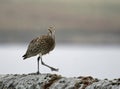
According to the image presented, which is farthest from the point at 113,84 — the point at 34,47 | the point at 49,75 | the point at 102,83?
the point at 34,47

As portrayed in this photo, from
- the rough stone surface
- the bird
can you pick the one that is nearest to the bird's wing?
the bird

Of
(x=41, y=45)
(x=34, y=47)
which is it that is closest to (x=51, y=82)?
(x=34, y=47)

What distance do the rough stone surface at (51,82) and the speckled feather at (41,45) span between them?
6.27 ft

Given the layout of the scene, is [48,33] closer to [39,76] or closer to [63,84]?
[39,76]

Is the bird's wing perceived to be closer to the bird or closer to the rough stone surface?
the bird

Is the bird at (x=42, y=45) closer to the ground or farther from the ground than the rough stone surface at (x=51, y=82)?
farther from the ground

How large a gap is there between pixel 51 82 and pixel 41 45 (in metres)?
3.22

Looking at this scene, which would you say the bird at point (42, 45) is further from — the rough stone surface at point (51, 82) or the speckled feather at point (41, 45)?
the rough stone surface at point (51, 82)

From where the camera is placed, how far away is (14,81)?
884 centimetres

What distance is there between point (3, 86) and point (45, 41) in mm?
2712

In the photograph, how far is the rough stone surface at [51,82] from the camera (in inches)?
272

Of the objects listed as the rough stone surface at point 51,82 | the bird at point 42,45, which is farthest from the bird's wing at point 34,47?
the rough stone surface at point 51,82

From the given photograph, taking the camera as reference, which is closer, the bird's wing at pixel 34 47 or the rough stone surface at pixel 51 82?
the rough stone surface at pixel 51 82

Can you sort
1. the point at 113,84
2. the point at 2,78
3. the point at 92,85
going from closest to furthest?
the point at 113,84
the point at 92,85
the point at 2,78
